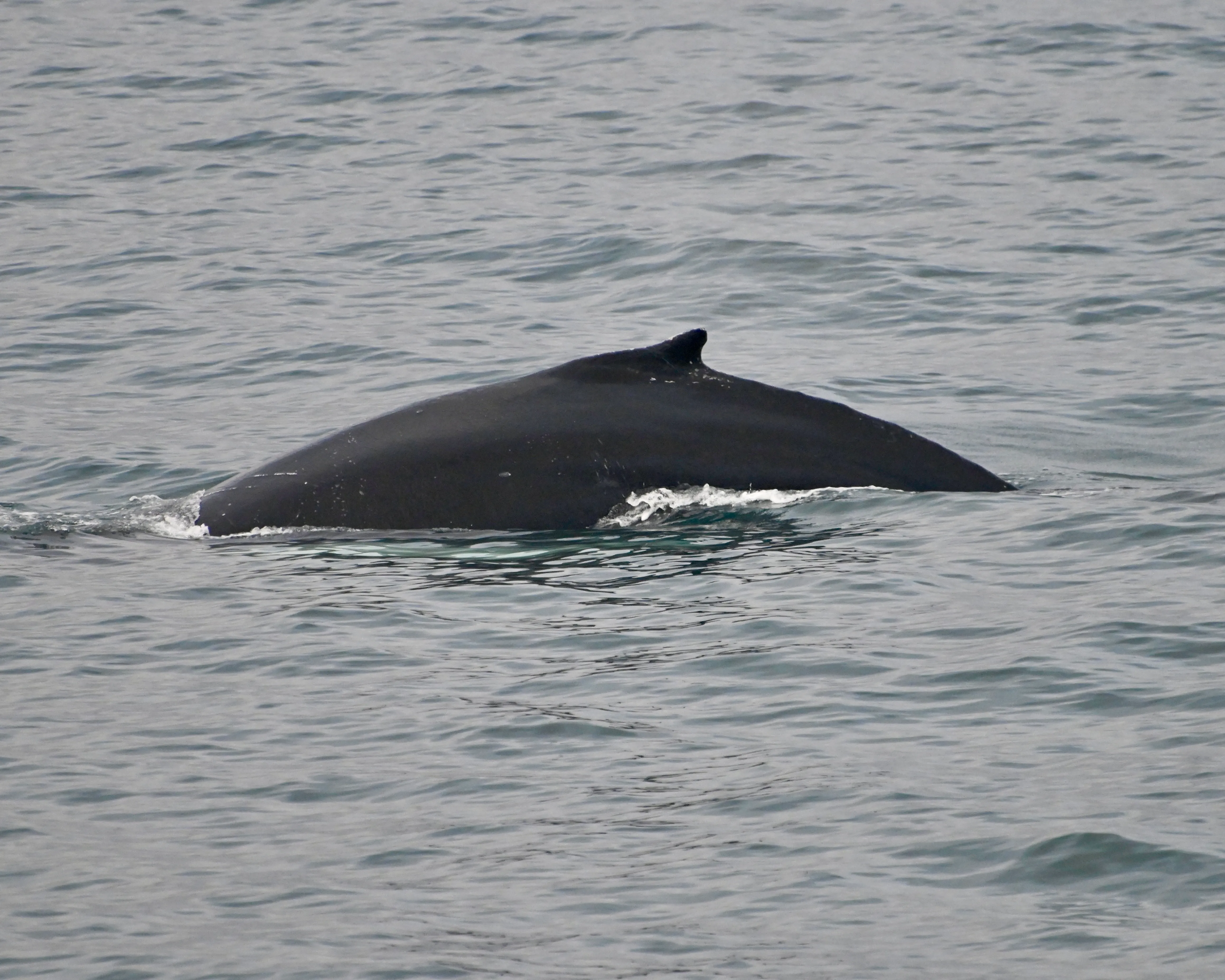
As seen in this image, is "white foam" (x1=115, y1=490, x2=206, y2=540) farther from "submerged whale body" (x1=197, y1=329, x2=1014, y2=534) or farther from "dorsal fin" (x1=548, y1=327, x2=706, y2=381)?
"dorsal fin" (x1=548, y1=327, x2=706, y2=381)

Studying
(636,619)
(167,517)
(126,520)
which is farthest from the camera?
(126,520)

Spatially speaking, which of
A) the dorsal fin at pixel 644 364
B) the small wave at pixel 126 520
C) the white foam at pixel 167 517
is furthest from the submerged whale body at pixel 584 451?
the small wave at pixel 126 520

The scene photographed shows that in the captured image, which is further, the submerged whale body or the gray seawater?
the submerged whale body

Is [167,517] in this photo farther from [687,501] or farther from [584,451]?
[687,501]

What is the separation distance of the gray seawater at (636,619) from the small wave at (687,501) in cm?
6

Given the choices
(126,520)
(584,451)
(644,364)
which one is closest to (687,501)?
(584,451)

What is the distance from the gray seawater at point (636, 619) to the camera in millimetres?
6914

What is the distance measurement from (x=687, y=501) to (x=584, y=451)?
A: 0.64m

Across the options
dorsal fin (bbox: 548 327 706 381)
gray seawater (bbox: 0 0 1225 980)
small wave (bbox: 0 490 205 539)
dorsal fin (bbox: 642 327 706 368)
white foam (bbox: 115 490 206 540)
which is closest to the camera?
gray seawater (bbox: 0 0 1225 980)

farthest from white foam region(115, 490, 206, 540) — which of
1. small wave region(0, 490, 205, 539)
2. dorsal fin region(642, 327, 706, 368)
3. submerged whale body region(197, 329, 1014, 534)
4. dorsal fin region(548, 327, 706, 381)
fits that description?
dorsal fin region(642, 327, 706, 368)

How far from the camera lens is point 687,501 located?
11.4 m

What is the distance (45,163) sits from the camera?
2844cm

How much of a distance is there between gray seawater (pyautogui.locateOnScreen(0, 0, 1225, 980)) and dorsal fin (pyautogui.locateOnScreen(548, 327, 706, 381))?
2.66ft

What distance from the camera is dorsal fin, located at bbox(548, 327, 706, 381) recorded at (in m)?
11.4
